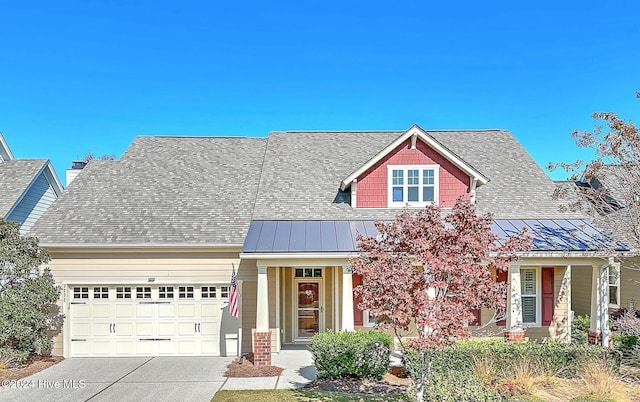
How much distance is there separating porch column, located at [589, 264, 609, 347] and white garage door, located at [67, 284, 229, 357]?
37.9 ft

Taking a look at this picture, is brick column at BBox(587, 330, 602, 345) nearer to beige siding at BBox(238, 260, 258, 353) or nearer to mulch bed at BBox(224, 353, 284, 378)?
mulch bed at BBox(224, 353, 284, 378)

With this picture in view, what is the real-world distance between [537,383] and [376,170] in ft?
27.2

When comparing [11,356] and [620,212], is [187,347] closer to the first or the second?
[11,356]

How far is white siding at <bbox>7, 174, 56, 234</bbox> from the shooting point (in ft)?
58.5

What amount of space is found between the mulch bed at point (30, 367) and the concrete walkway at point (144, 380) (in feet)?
0.86

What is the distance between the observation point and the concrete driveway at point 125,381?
10164 mm

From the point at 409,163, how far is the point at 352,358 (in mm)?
7546

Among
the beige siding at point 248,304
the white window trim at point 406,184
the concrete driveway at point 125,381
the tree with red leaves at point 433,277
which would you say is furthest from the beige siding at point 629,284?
the concrete driveway at point 125,381

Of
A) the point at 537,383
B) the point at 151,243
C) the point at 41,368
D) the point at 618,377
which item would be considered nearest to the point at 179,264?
the point at 151,243

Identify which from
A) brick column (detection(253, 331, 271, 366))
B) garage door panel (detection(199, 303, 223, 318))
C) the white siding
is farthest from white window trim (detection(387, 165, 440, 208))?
the white siding

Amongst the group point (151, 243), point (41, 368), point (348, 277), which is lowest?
point (41, 368)

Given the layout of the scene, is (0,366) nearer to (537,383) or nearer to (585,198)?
(537,383)

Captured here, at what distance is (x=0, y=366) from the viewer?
11.8m

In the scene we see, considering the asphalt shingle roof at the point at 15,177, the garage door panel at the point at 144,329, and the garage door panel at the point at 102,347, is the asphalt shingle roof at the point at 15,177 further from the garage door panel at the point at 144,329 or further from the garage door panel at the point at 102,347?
the garage door panel at the point at 144,329
